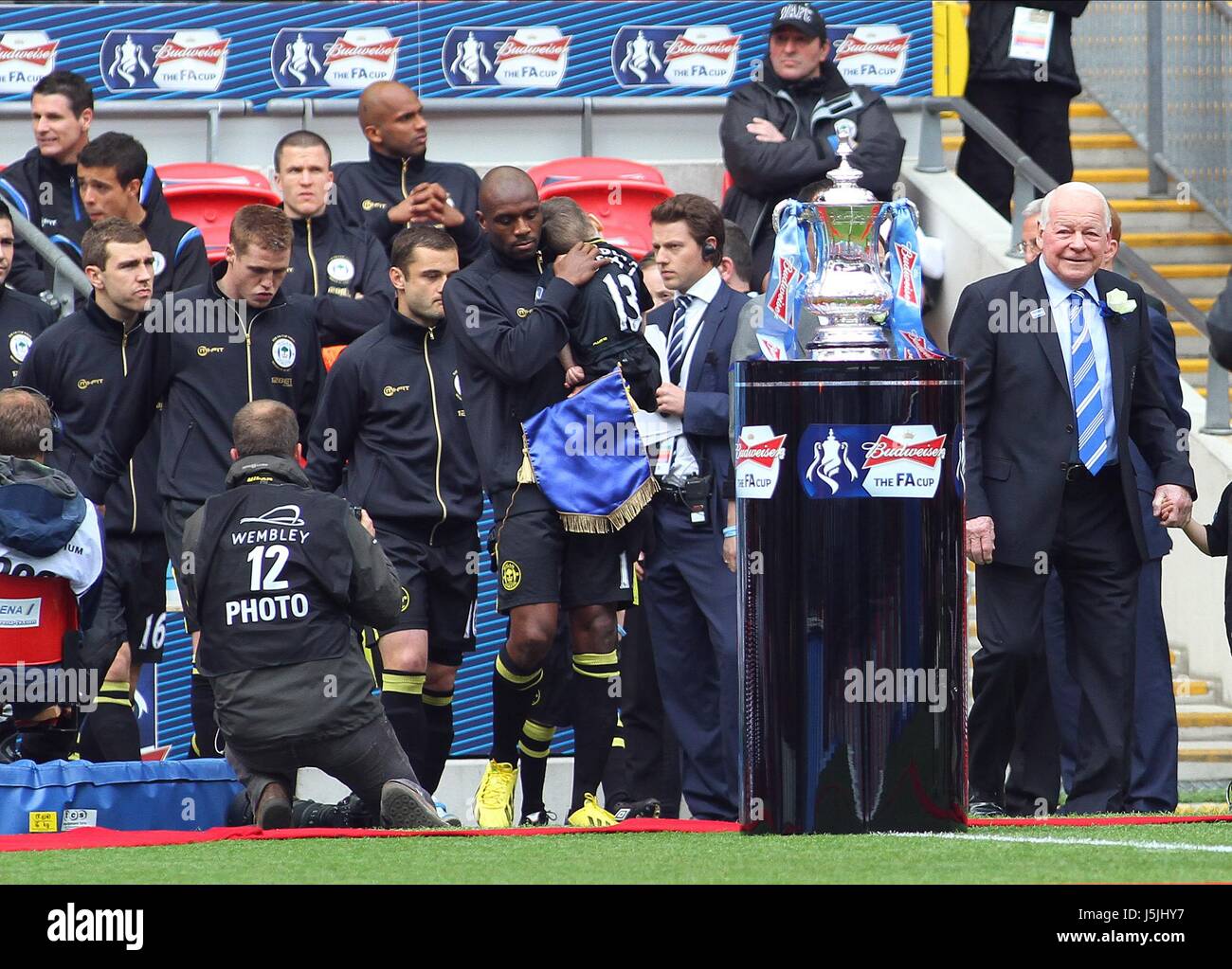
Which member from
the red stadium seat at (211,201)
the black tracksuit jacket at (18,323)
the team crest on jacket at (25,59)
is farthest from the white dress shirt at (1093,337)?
the team crest on jacket at (25,59)

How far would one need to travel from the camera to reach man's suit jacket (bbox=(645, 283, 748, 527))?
26.8 feet

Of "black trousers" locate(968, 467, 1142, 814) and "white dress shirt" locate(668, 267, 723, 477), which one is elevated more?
"white dress shirt" locate(668, 267, 723, 477)

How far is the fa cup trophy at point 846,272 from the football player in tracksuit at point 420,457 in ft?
7.78

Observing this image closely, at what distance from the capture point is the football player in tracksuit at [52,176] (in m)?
10.4

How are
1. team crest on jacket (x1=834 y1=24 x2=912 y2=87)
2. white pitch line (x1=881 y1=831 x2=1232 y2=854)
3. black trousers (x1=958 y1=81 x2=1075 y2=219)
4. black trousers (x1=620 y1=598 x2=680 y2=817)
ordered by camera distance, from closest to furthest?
white pitch line (x1=881 y1=831 x2=1232 y2=854), black trousers (x1=620 y1=598 x2=680 y2=817), black trousers (x1=958 y1=81 x2=1075 y2=219), team crest on jacket (x1=834 y1=24 x2=912 y2=87)

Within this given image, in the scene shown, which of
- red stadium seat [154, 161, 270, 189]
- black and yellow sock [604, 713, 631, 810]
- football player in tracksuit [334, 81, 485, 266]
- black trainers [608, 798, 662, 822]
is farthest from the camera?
red stadium seat [154, 161, 270, 189]

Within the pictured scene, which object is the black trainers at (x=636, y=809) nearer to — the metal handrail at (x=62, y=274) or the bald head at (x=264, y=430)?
the bald head at (x=264, y=430)

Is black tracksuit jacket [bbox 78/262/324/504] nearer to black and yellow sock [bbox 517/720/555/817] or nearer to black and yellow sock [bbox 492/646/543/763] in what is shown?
black and yellow sock [bbox 492/646/543/763]

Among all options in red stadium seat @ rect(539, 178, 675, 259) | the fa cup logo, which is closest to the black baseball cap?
red stadium seat @ rect(539, 178, 675, 259)

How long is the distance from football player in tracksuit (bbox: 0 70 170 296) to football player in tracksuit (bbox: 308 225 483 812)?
2.32m

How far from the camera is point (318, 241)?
10.2 metres

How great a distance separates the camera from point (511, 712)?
836 centimetres
